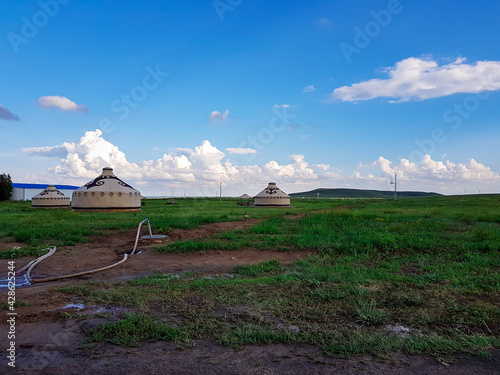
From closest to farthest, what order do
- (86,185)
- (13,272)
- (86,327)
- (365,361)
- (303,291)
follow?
1. (365,361)
2. (86,327)
3. (303,291)
4. (13,272)
5. (86,185)

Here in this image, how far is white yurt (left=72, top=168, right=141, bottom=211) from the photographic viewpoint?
101 ft

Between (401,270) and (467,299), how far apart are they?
2248 mm

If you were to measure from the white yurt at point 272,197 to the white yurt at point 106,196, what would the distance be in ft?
50.3

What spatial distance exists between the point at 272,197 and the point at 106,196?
18.9 m

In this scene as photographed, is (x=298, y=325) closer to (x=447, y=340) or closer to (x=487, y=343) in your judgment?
(x=447, y=340)

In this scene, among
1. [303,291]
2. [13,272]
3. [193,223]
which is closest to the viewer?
[303,291]

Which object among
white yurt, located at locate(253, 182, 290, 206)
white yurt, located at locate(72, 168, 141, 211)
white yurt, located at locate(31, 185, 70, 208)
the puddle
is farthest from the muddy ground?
white yurt, located at locate(253, 182, 290, 206)

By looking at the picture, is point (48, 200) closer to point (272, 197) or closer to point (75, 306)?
point (272, 197)

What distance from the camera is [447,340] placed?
3.82 m

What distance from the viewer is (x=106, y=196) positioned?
31.1 meters

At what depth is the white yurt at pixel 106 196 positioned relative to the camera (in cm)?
3092

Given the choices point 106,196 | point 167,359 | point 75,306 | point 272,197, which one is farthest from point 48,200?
point 167,359

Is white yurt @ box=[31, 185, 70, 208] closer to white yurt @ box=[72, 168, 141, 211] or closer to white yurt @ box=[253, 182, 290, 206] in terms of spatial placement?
white yurt @ box=[72, 168, 141, 211]

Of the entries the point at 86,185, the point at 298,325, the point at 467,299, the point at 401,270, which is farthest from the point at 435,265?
the point at 86,185
